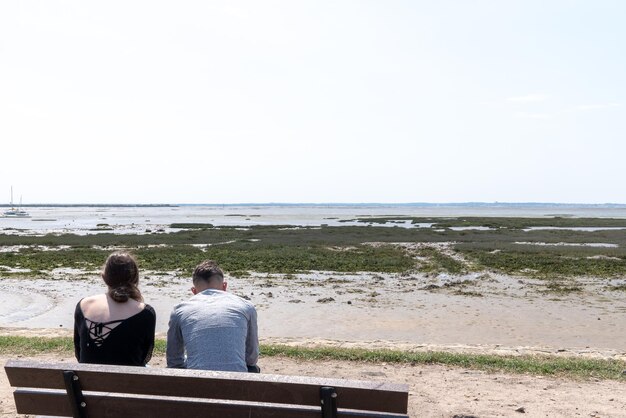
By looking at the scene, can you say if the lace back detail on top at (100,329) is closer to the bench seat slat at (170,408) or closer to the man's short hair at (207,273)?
the bench seat slat at (170,408)

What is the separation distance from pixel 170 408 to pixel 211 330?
62 centimetres

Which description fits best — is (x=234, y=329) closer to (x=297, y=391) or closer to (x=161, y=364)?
(x=297, y=391)

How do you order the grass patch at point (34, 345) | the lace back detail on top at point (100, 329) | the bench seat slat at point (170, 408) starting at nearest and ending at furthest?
the bench seat slat at point (170, 408) < the lace back detail on top at point (100, 329) < the grass patch at point (34, 345)

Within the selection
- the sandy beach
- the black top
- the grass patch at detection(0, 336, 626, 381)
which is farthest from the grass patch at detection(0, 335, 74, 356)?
the black top

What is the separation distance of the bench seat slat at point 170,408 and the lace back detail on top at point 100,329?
443 millimetres

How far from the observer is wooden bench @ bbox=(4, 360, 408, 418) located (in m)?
3.12

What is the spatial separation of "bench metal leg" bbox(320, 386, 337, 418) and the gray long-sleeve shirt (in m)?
0.82

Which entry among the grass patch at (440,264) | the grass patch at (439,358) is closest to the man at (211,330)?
the grass patch at (439,358)

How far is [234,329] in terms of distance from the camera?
3830 mm

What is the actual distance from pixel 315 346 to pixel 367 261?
16959 millimetres

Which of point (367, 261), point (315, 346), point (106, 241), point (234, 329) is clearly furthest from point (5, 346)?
point (106, 241)

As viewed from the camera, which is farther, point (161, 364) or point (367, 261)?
point (367, 261)

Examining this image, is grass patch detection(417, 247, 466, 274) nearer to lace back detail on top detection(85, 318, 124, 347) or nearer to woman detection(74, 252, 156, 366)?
woman detection(74, 252, 156, 366)

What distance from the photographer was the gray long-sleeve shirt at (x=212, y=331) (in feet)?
12.3
